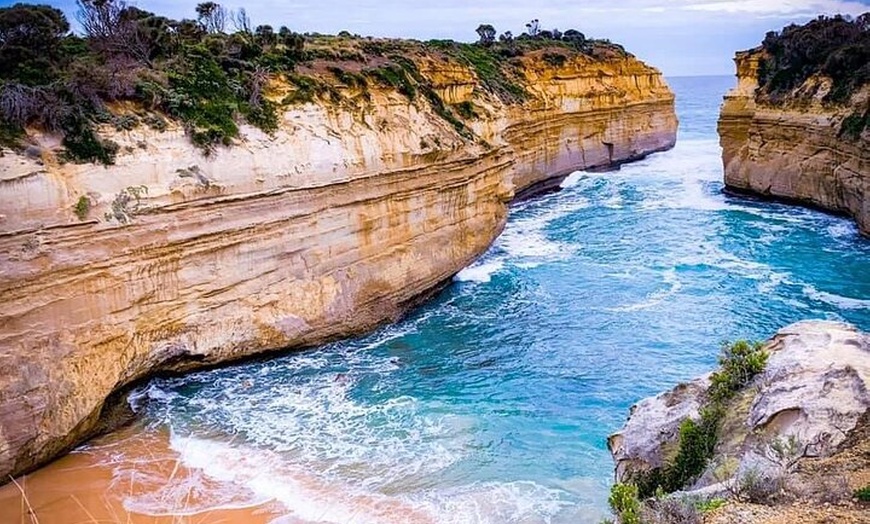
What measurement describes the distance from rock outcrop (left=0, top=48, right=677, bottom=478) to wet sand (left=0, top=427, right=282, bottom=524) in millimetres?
536

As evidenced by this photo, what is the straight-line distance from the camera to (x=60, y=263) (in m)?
13.4

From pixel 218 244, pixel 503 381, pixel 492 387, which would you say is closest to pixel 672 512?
pixel 492 387

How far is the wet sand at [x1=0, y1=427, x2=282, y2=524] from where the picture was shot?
11.6m

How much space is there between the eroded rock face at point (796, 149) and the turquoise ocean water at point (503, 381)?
228 cm

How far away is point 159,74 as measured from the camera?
695 inches

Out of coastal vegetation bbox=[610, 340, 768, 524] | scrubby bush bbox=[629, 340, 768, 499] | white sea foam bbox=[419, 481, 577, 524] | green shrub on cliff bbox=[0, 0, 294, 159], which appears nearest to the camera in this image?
coastal vegetation bbox=[610, 340, 768, 524]

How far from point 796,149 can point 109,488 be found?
3198 cm

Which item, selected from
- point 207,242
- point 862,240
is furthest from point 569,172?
point 207,242

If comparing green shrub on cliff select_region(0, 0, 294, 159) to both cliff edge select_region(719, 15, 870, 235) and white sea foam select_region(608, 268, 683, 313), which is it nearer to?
white sea foam select_region(608, 268, 683, 313)

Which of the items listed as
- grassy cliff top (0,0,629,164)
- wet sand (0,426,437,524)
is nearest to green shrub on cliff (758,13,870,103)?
grassy cliff top (0,0,629,164)

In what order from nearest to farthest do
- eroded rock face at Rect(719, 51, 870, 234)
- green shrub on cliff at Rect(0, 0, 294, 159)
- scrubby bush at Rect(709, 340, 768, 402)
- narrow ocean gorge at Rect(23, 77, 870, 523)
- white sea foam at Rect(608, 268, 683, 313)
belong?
1. scrubby bush at Rect(709, 340, 768, 402)
2. narrow ocean gorge at Rect(23, 77, 870, 523)
3. green shrub on cliff at Rect(0, 0, 294, 159)
4. white sea foam at Rect(608, 268, 683, 313)
5. eroded rock face at Rect(719, 51, 870, 234)

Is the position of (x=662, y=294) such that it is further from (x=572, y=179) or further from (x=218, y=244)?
(x=572, y=179)

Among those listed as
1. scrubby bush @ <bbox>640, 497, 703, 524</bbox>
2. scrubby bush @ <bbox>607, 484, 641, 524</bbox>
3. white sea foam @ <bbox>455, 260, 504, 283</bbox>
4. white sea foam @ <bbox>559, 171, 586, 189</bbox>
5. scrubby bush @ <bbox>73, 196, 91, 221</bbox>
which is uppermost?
scrubby bush @ <bbox>73, 196, 91, 221</bbox>

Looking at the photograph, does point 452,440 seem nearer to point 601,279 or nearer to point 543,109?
point 601,279
